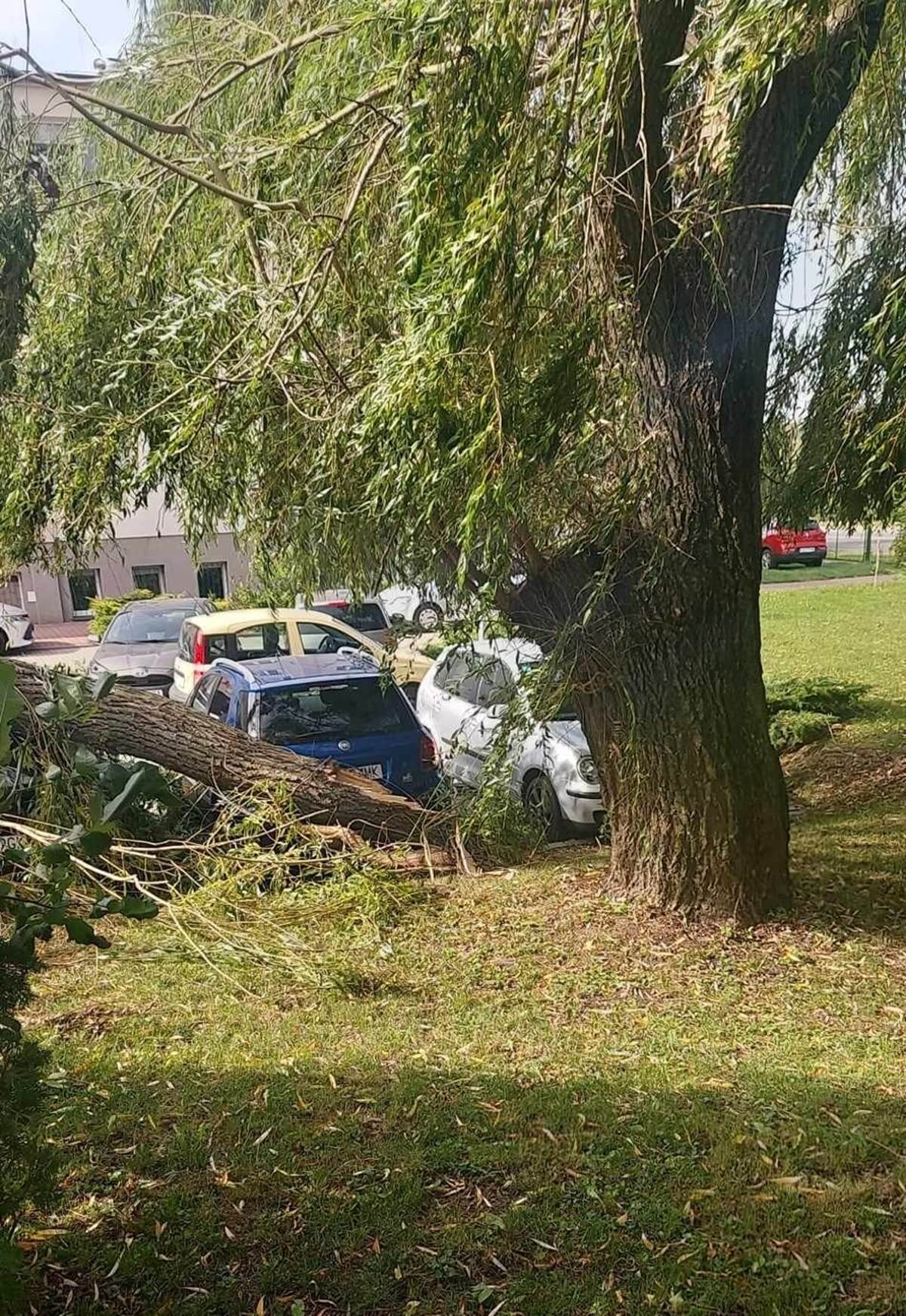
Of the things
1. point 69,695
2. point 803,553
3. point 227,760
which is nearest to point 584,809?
point 227,760

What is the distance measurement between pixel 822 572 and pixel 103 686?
31.6 metres

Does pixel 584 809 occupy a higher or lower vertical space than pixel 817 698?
lower

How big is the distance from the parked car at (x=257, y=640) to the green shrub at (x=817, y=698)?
427 cm

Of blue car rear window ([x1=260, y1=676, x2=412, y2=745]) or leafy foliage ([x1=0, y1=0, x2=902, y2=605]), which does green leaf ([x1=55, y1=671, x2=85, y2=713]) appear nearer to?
leafy foliage ([x1=0, y1=0, x2=902, y2=605])

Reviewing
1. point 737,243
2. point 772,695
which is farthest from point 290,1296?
point 772,695

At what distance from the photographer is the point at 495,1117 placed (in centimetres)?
393

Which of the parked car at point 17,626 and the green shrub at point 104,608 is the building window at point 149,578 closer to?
the green shrub at point 104,608

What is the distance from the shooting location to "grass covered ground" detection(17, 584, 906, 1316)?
2.97 m

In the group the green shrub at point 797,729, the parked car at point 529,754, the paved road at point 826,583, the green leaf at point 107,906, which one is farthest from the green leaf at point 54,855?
the paved road at point 826,583

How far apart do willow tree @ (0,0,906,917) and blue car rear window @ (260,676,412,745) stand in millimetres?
2116

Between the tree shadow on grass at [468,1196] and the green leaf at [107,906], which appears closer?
the green leaf at [107,906]

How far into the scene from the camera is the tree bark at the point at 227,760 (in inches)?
293

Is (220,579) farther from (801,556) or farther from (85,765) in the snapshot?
(85,765)

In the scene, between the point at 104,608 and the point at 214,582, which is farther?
the point at 214,582
